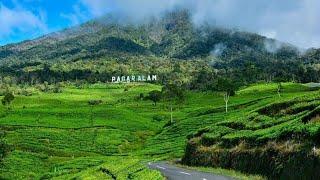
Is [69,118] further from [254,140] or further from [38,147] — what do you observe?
[254,140]

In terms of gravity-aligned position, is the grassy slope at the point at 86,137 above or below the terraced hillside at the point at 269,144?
below

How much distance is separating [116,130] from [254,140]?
11652 centimetres

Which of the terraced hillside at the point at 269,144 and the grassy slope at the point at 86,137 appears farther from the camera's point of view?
the grassy slope at the point at 86,137

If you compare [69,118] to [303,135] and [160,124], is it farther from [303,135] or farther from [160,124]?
[303,135]

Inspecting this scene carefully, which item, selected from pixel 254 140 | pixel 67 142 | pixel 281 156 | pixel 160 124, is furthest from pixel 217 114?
pixel 281 156

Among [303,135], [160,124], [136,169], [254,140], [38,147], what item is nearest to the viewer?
[303,135]

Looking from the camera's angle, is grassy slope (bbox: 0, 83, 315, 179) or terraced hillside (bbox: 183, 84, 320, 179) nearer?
terraced hillside (bbox: 183, 84, 320, 179)

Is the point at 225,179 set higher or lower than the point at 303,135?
lower

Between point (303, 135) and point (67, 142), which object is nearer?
point (303, 135)

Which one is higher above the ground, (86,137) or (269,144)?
(269,144)

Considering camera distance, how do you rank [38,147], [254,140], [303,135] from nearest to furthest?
1. [303,135]
2. [254,140]
3. [38,147]

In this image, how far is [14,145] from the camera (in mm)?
145125

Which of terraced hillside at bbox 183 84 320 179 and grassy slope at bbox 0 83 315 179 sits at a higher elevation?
terraced hillside at bbox 183 84 320 179

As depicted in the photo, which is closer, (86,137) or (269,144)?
(269,144)
